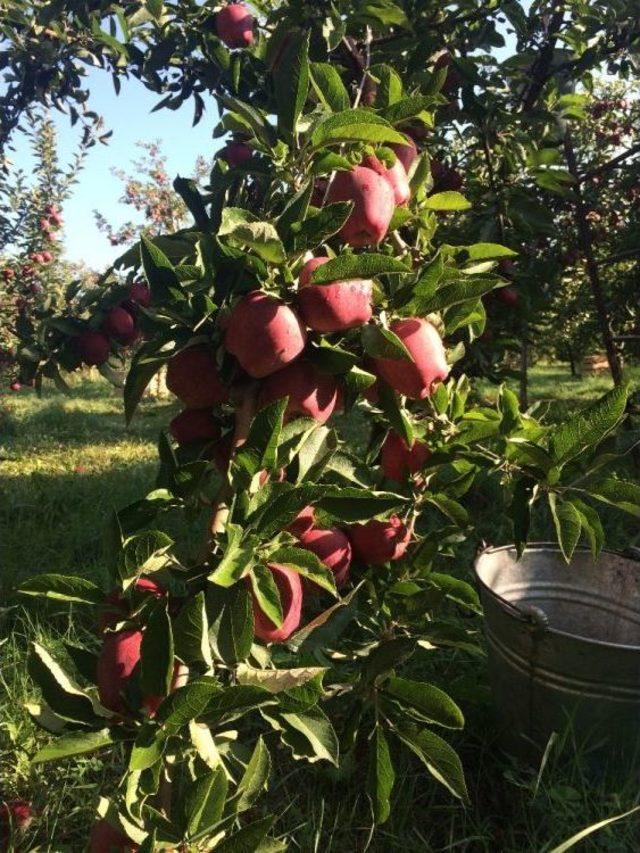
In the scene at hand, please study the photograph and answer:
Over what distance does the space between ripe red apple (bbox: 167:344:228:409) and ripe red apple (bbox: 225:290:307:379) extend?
Result: 0.06m

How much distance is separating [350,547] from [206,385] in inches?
12.4

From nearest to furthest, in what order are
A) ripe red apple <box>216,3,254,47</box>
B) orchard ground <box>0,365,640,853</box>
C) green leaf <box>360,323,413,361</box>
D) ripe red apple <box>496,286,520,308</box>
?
green leaf <box>360,323,413,361</box>, orchard ground <box>0,365,640,853</box>, ripe red apple <box>216,3,254,47</box>, ripe red apple <box>496,286,520,308</box>

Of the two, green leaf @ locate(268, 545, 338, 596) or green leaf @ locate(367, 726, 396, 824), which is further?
green leaf @ locate(367, 726, 396, 824)

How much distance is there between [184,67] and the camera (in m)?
1.74

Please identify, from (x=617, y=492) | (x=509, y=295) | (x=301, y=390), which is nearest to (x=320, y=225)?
(x=301, y=390)

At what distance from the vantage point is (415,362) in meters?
0.75

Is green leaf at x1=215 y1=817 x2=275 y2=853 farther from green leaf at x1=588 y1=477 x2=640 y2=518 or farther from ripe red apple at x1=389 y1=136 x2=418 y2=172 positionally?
ripe red apple at x1=389 y1=136 x2=418 y2=172

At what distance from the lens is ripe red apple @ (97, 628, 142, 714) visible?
0.67m

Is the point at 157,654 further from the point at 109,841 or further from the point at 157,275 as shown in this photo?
the point at 157,275

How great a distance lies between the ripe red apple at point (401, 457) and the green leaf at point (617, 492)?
215 mm

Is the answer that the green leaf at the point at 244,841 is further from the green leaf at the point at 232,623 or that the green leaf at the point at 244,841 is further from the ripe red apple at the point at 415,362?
the ripe red apple at the point at 415,362

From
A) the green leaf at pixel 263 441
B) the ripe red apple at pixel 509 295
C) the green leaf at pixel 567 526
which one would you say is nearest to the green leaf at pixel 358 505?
the green leaf at pixel 263 441

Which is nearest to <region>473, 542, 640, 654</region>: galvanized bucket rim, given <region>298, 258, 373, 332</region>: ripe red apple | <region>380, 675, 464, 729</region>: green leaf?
<region>380, 675, 464, 729</region>: green leaf

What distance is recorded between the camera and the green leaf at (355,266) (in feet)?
2.19
